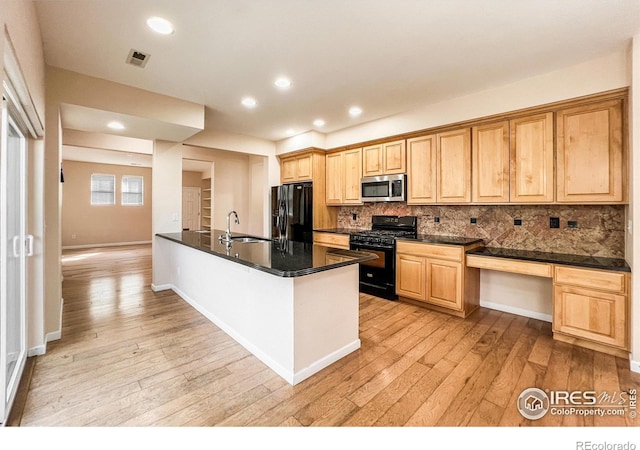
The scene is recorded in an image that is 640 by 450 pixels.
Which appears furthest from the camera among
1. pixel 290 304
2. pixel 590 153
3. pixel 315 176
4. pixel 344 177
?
pixel 315 176

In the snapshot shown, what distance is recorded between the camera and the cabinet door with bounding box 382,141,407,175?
13.6 ft

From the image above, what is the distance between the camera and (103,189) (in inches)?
358

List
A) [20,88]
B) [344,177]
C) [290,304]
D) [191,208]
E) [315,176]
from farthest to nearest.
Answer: [191,208]
[315,176]
[344,177]
[290,304]
[20,88]

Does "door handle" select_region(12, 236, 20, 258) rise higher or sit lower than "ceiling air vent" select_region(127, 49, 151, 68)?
lower

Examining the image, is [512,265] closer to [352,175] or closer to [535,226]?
[535,226]

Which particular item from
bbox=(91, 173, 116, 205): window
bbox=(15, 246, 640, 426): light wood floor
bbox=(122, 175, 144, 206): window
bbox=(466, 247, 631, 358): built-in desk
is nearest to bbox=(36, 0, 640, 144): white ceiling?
bbox=(466, 247, 631, 358): built-in desk

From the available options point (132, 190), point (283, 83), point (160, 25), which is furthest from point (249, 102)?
point (132, 190)

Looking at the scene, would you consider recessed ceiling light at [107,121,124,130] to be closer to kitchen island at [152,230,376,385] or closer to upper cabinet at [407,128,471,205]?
kitchen island at [152,230,376,385]

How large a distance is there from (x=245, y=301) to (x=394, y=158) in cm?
296

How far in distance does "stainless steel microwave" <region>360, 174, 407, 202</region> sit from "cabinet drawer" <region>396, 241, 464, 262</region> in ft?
2.39

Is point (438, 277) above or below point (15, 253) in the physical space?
below

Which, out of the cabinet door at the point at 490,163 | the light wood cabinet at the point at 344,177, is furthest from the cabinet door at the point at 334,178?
the cabinet door at the point at 490,163

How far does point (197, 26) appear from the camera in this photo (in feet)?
7.06
